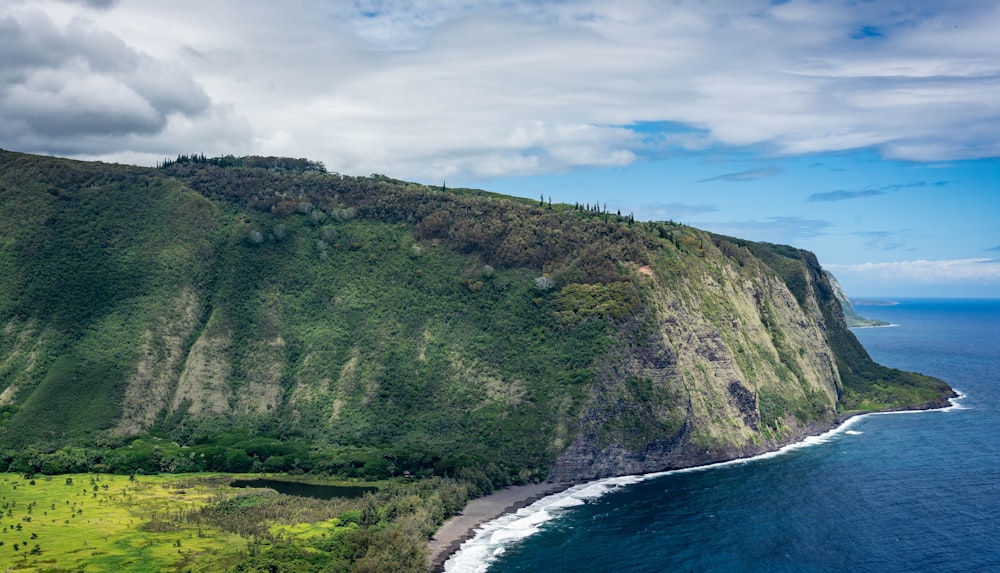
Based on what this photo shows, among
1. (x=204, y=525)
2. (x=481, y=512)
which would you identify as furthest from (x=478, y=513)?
(x=204, y=525)

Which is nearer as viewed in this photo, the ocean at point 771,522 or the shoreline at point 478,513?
the ocean at point 771,522

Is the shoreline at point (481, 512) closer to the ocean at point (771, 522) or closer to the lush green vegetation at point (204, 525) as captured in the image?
the ocean at point (771, 522)

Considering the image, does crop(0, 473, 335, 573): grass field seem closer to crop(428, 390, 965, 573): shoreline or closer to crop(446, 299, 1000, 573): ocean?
crop(428, 390, 965, 573): shoreline

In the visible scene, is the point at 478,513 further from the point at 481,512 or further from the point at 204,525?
the point at 204,525

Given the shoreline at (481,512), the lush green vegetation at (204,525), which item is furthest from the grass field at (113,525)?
the shoreline at (481,512)

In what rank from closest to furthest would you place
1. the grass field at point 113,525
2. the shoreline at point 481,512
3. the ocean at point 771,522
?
1. the grass field at point 113,525
2. the ocean at point 771,522
3. the shoreline at point 481,512

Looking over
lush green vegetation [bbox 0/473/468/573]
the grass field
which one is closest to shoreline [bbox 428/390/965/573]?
lush green vegetation [bbox 0/473/468/573]

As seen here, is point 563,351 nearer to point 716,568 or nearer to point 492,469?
point 492,469

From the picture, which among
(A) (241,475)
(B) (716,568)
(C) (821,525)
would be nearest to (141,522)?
(A) (241,475)
